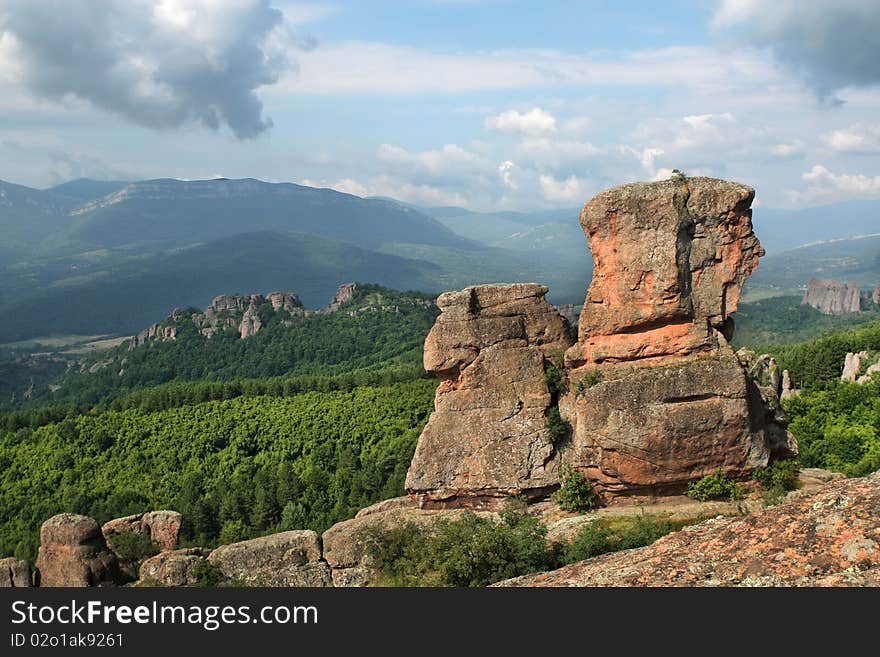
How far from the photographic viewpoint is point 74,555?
35562mm

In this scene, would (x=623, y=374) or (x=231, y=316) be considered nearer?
(x=623, y=374)

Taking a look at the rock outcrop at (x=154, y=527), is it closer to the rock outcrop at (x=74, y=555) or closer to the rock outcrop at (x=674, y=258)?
the rock outcrop at (x=74, y=555)

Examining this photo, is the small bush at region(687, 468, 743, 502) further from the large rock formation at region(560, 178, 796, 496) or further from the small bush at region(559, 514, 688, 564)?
the small bush at region(559, 514, 688, 564)

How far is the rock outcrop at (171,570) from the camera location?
32000 millimetres

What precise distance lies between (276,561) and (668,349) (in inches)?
690

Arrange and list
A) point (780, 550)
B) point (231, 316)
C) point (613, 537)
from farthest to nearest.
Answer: point (231, 316), point (613, 537), point (780, 550)

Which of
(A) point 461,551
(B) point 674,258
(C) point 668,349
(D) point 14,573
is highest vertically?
(B) point 674,258

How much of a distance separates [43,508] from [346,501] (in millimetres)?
28735

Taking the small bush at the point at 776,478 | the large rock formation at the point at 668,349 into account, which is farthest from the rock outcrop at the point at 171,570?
the small bush at the point at 776,478

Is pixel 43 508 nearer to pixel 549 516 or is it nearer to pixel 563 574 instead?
pixel 549 516

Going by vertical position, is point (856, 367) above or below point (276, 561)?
above

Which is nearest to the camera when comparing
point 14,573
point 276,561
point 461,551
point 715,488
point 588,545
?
point 588,545

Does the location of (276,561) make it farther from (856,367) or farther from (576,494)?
(856,367)

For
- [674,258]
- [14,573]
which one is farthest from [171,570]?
[674,258]
